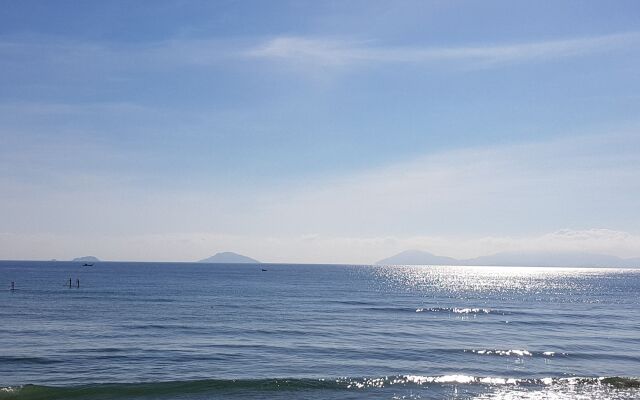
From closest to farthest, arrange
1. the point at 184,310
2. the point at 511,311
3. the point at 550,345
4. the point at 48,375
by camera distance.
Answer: the point at 48,375, the point at 550,345, the point at 184,310, the point at 511,311

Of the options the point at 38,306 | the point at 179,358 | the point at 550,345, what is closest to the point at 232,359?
the point at 179,358

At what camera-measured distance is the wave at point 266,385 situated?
30.4 m

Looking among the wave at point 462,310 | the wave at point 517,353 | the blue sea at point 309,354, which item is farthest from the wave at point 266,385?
the wave at point 462,310

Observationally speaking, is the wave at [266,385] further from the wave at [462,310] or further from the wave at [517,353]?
the wave at [462,310]

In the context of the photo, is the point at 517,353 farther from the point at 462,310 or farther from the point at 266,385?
the point at 462,310

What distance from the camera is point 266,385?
107 ft

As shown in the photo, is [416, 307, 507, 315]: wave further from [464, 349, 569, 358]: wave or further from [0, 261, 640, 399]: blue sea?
[464, 349, 569, 358]: wave

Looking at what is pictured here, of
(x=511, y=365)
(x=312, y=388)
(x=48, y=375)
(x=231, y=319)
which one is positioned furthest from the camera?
(x=231, y=319)

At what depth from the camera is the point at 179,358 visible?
3962 centimetres

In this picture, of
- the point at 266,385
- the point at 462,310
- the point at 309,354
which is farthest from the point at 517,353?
the point at 462,310

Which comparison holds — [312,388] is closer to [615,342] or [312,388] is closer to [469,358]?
[469,358]

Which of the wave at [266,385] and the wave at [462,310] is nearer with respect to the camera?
the wave at [266,385]

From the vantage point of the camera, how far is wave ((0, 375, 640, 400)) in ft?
99.7

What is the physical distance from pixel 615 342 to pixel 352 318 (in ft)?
89.0
